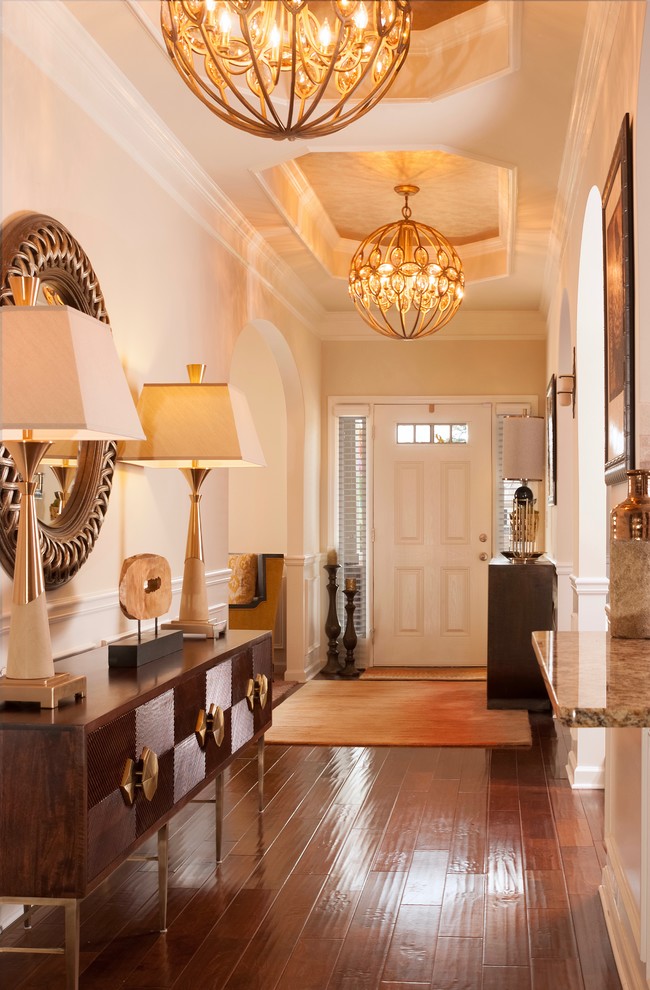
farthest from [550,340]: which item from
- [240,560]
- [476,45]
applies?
[476,45]

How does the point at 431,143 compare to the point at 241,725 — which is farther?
the point at 431,143

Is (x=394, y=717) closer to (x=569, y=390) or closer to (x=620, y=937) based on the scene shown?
(x=569, y=390)

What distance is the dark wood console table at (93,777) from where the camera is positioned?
2.26 meters

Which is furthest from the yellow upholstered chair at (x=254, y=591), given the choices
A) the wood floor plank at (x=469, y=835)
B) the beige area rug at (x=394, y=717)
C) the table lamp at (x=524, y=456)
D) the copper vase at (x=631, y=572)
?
the copper vase at (x=631, y=572)

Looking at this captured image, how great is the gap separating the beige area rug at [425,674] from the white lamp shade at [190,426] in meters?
4.39

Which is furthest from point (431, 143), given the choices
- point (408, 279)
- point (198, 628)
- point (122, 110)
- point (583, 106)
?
point (198, 628)

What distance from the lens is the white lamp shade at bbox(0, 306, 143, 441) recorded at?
7.73 feet

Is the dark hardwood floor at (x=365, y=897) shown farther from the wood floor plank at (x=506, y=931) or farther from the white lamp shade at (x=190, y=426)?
the white lamp shade at (x=190, y=426)

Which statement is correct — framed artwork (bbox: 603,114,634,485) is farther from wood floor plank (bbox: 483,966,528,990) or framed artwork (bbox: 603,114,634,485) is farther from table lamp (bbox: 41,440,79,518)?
table lamp (bbox: 41,440,79,518)

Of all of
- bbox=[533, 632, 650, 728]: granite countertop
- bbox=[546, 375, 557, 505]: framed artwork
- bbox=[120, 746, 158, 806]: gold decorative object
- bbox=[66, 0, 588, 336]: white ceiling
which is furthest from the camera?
bbox=[546, 375, 557, 505]: framed artwork

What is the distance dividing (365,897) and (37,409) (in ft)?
6.28

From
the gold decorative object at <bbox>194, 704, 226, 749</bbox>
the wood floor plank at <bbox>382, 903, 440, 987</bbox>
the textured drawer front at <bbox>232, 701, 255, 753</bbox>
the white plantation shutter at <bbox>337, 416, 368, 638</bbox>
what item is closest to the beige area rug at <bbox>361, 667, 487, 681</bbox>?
the white plantation shutter at <bbox>337, 416, 368, 638</bbox>

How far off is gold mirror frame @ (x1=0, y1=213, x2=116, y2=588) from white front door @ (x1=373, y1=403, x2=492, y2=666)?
486cm

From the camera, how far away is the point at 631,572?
2.30 metres
